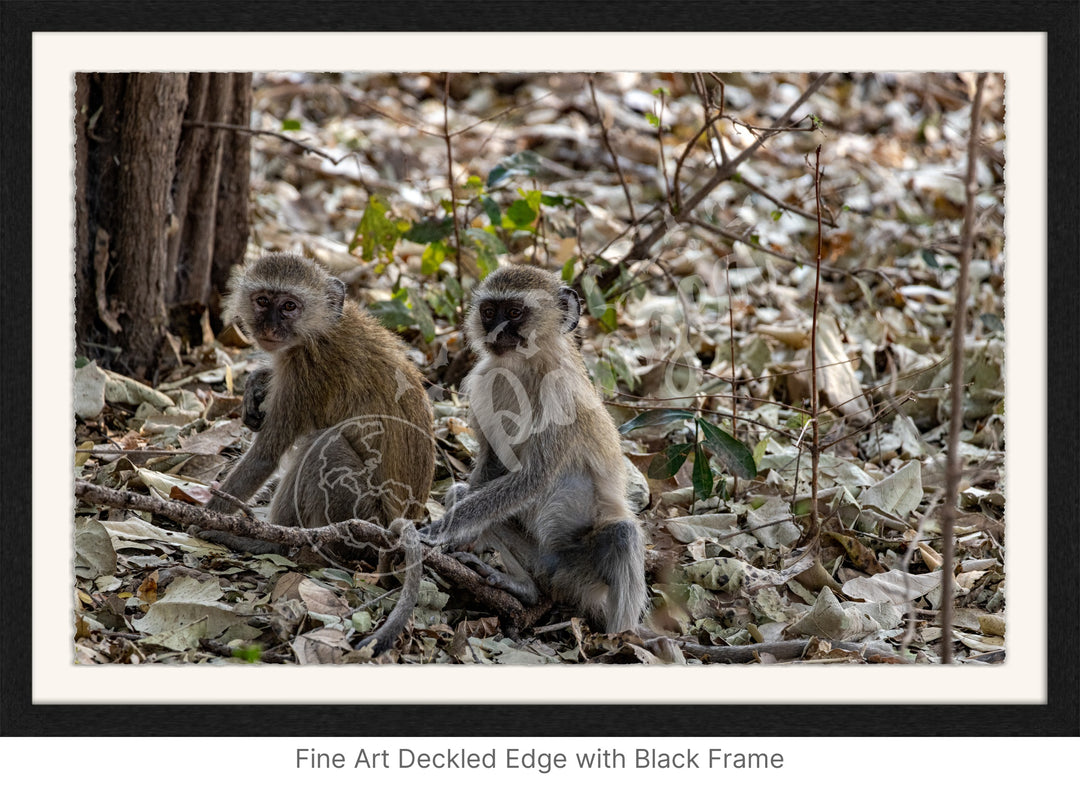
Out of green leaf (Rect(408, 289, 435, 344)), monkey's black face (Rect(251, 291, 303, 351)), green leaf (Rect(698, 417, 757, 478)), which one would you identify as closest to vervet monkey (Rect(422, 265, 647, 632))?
green leaf (Rect(698, 417, 757, 478))

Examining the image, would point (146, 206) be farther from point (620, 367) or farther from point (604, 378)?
point (620, 367)

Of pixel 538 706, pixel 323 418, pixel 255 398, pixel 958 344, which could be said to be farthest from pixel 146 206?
pixel 958 344

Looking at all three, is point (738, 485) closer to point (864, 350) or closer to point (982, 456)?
point (982, 456)

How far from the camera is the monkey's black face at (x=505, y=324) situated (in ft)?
20.4

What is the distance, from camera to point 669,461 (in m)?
6.50

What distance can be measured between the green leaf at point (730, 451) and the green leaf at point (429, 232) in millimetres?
2556

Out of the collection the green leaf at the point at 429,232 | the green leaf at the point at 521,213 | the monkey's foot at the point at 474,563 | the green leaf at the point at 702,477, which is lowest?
the monkey's foot at the point at 474,563

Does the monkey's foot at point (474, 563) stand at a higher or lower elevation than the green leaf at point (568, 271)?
lower

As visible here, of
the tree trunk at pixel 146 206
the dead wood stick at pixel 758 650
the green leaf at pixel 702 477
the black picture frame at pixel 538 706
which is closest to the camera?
the black picture frame at pixel 538 706

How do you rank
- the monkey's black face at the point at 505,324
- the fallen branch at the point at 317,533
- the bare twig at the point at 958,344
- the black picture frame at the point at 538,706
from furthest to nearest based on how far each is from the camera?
the monkey's black face at the point at 505,324 → the fallen branch at the point at 317,533 → the black picture frame at the point at 538,706 → the bare twig at the point at 958,344

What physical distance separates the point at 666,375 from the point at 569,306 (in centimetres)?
208

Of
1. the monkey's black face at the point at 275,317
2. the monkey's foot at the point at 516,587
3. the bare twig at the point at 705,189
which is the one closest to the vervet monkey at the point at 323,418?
the monkey's black face at the point at 275,317

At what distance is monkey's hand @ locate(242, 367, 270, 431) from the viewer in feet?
21.7

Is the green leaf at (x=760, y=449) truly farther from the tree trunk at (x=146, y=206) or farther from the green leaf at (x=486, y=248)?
the tree trunk at (x=146, y=206)
